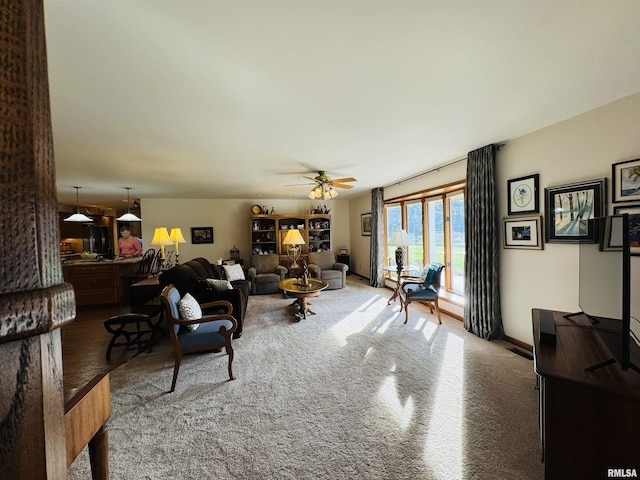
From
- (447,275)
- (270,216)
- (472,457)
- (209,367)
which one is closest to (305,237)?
Answer: (270,216)

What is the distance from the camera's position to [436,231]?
5059mm

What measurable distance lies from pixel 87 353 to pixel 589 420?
183 inches

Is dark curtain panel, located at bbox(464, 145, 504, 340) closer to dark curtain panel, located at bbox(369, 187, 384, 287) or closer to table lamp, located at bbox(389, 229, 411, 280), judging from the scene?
table lamp, located at bbox(389, 229, 411, 280)

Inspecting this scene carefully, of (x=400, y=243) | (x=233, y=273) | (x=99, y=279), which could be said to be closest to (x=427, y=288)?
(x=400, y=243)

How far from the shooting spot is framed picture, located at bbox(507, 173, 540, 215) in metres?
2.97

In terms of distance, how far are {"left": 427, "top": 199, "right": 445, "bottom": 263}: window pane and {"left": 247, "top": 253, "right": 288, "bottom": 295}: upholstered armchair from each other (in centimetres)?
327

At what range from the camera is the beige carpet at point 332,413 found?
1.71m

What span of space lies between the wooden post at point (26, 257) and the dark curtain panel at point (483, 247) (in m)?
3.93

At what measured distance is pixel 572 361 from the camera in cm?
157

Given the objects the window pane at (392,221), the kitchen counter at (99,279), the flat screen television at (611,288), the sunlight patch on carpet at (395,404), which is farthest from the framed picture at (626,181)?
the kitchen counter at (99,279)

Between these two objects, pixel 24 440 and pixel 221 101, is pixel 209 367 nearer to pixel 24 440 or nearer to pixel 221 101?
pixel 221 101

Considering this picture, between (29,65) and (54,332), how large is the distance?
0.35 meters

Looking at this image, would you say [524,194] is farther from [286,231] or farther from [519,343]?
[286,231]

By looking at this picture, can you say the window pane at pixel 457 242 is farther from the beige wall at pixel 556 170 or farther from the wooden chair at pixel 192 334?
the wooden chair at pixel 192 334
